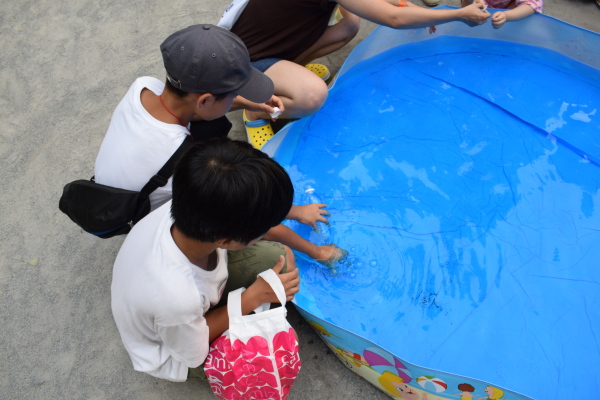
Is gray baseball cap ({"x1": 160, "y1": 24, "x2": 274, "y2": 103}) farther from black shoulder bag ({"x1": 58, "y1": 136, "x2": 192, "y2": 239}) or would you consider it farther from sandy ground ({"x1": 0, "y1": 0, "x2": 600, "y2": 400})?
sandy ground ({"x1": 0, "y1": 0, "x2": 600, "y2": 400})

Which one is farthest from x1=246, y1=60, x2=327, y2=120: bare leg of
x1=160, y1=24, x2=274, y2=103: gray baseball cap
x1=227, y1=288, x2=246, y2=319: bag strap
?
x1=227, y1=288, x2=246, y2=319: bag strap

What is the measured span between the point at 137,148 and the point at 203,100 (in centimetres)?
23

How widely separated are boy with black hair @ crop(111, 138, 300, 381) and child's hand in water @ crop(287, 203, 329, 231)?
0.38 metres

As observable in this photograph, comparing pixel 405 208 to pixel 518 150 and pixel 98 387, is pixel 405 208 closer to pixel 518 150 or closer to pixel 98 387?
pixel 518 150

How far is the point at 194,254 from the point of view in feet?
3.84

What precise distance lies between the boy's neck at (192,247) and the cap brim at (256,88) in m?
0.53

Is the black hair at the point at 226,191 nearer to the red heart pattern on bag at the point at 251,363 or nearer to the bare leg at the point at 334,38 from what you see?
the red heart pattern on bag at the point at 251,363

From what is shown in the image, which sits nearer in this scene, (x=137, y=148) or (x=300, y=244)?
(x=137, y=148)

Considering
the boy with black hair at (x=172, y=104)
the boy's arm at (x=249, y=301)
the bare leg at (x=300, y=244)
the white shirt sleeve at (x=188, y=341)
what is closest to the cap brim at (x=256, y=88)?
the boy with black hair at (x=172, y=104)

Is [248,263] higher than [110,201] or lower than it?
lower

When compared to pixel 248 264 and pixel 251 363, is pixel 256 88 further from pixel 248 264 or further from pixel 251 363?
pixel 251 363

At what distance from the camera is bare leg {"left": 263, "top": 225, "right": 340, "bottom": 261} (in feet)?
5.04

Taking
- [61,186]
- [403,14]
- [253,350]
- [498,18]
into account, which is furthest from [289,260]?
[498,18]

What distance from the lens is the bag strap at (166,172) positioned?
1.38 m
